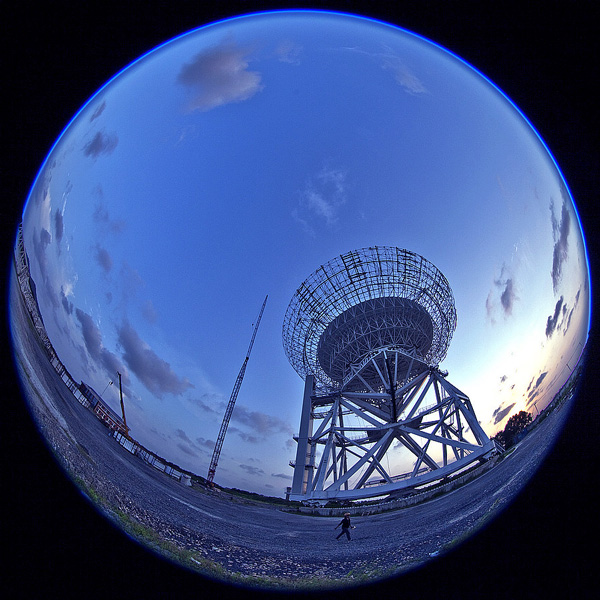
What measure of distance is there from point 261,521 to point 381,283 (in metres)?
19.2

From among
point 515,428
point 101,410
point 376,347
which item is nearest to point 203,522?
point 101,410

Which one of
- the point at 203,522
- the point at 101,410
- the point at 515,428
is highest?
the point at 101,410

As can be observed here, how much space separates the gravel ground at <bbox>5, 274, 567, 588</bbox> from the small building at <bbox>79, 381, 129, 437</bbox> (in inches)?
5.3

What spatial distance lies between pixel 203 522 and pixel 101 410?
2.71 metres

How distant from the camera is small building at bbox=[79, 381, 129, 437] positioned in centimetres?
515

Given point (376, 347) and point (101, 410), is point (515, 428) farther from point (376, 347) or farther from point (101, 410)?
point (376, 347)

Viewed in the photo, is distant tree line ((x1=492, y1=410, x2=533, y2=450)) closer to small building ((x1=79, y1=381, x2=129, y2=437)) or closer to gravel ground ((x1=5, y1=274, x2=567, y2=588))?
gravel ground ((x1=5, y1=274, x2=567, y2=588))

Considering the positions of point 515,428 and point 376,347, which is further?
point 376,347

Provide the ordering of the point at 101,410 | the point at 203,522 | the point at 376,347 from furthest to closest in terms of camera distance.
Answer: the point at 376,347 < the point at 203,522 < the point at 101,410

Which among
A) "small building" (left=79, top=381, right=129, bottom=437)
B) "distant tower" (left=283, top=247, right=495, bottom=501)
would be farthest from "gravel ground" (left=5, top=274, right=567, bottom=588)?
"distant tower" (left=283, top=247, right=495, bottom=501)

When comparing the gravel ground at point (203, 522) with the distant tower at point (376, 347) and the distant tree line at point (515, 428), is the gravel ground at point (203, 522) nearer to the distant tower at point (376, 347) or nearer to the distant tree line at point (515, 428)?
the distant tree line at point (515, 428)

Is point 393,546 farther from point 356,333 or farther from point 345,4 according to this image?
point 356,333

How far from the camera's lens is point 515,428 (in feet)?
18.0

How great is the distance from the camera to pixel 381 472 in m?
20.7
